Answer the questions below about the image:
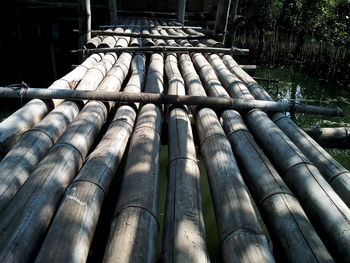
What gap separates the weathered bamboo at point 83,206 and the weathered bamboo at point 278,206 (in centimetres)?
107

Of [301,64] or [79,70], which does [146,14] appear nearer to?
[301,64]

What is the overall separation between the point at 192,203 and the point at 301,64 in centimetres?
1451

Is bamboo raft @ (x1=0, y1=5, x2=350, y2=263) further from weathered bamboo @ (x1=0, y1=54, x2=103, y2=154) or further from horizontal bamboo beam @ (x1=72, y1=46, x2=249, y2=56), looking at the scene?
horizontal bamboo beam @ (x1=72, y1=46, x2=249, y2=56)

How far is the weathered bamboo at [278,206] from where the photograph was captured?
65.7 inches

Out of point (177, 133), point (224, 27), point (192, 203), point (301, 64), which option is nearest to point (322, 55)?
point (301, 64)

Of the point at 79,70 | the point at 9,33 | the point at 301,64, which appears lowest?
the point at 301,64

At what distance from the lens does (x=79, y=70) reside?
418cm

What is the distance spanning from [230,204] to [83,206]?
0.93 m

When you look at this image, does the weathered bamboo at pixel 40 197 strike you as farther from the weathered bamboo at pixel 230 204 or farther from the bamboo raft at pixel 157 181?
the weathered bamboo at pixel 230 204

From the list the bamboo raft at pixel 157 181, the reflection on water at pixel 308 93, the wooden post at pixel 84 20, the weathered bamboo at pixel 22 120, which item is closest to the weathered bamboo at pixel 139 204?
the bamboo raft at pixel 157 181

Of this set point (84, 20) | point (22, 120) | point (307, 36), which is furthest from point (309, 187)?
point (307, 36)

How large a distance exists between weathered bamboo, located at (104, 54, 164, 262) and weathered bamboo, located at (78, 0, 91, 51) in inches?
154

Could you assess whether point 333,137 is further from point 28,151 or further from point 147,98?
point 28,151

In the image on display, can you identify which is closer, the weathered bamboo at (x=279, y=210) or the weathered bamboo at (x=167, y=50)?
the weathered bamboo at (x=279, y=210)
